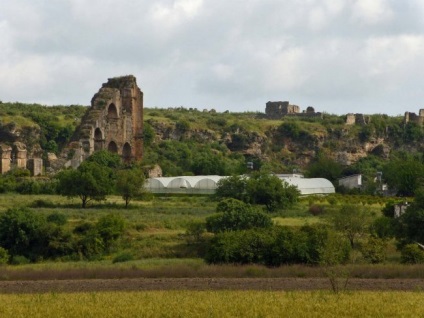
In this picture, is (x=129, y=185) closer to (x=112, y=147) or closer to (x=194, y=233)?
(x=194, y=233)

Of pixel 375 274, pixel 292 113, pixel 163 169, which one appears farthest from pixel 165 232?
pixel 292 113

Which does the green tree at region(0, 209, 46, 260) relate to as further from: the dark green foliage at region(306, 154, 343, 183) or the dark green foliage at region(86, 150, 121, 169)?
the dark green foliage at region(306, 154, 343, 183)

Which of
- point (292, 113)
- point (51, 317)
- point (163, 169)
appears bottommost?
point (51, 317)

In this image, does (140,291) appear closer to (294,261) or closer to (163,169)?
(294,261)

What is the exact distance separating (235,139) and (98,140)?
20.2 metres

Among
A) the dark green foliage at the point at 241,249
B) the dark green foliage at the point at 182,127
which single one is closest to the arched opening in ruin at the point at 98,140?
the dark green foliage at the point at 182,127

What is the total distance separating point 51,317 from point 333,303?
690cm

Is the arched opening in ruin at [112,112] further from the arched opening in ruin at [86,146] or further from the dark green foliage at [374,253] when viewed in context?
the dark green foliage at [374,253]

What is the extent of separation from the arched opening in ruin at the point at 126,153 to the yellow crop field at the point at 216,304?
50.7 meters

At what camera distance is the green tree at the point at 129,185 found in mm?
53131

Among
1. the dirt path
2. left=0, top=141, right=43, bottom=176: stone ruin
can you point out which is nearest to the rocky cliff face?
left=0, top=141, right=43, bottom=176: stone ruin

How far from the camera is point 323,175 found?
250 feet

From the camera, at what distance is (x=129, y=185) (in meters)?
53.1

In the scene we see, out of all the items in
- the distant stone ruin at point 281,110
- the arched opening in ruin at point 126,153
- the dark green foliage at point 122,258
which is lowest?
the dark green foliage at point 122,258
